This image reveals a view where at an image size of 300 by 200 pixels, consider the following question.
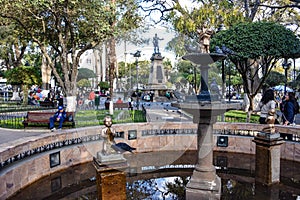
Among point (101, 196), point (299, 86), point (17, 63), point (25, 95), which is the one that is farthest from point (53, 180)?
point (299, 86)

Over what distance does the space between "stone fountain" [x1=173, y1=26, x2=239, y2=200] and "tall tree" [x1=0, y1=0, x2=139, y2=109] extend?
919cm

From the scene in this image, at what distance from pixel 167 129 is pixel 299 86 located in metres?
28.1

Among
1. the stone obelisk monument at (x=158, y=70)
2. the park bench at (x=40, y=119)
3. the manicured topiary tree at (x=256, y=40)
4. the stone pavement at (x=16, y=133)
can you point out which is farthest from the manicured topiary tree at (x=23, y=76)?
the manicured topiary tree at (x=256, y=40)

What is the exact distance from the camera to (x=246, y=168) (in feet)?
24.1

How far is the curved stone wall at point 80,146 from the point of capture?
5.59 metres

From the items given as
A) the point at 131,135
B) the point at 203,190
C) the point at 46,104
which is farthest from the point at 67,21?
the point at 203,190

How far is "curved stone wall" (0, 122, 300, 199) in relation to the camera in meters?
5.59

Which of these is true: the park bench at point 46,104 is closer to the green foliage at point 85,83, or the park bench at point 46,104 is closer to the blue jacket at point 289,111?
the blue jacket at point 289,111

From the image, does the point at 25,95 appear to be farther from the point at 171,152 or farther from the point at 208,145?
the point at 208,145

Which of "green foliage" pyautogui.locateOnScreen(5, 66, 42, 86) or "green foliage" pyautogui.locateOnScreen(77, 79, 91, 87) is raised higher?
"green foliage" pyautogui.locateOnScreen(77, 79, 91, 87)

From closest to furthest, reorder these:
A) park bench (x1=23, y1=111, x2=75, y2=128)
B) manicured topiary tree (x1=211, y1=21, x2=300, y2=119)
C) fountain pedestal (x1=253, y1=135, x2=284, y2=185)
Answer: fountain pedestal (x1=253, y1=135, x2=284, y2=185) < park bench (x1=23, y1=111, x2=75, y2=128) < manicured topiary tree (x1=211, y1=21, x2=300, y2=119)

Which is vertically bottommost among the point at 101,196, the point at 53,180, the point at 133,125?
the point at 53,180

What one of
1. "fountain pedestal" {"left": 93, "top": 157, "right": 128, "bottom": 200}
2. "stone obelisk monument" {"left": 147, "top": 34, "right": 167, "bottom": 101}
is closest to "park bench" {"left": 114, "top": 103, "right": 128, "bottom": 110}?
"stone obelisk monument" {"left": 147, "top": 34, "right": 167, "bottom": 101}

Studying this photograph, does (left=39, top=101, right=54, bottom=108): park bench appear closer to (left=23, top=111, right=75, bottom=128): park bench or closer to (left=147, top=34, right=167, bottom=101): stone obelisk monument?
Answer: (left=23, top=111, right=75, bottom=128): park bench
